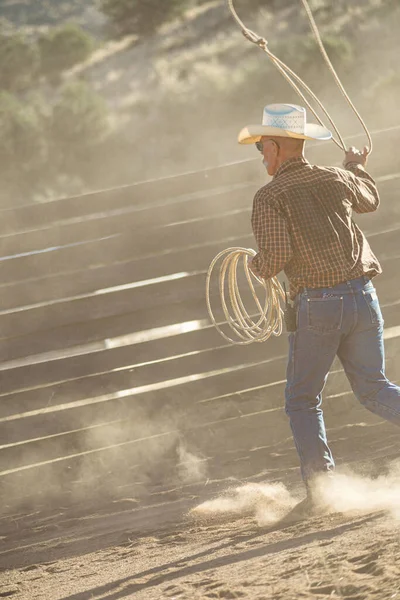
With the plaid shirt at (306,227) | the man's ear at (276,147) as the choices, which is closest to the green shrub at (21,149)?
the man's ear at (276,147)

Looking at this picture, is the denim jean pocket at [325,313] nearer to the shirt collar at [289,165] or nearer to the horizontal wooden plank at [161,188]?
the shirt collar at [289,165]

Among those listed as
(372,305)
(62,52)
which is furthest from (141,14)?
(372,305)

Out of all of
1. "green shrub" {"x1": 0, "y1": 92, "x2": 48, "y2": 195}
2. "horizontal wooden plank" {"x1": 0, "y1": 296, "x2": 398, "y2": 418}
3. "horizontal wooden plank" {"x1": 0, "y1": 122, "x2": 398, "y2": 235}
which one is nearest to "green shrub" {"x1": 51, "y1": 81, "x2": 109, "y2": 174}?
"green shrub" {"x1": 0, "y1": 92, "x2": 48, "y2": 195}

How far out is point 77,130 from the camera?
22.2 metres

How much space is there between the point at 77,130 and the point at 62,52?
8.36m

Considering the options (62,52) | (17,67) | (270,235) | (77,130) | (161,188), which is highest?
(62,52)

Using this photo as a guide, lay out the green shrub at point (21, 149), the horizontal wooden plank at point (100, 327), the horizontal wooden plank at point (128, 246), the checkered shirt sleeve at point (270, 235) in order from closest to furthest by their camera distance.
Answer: the checkered shirt sleeve at point (270, 235), the horizontal wooden plank at point (100, 327), the horizontal wooden plank at point (128, 246), the green shrub at point (21, 149)

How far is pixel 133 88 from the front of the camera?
26812 mm

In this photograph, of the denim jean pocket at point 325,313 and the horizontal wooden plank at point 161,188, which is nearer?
the denim jean pocket at point 325,313

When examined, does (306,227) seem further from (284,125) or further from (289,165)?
(284,125)

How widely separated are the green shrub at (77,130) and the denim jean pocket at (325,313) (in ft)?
59.9

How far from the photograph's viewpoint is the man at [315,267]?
12.9 ft

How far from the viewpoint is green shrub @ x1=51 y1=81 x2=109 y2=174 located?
22.0m

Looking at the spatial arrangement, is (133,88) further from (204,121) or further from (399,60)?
(399,60)
